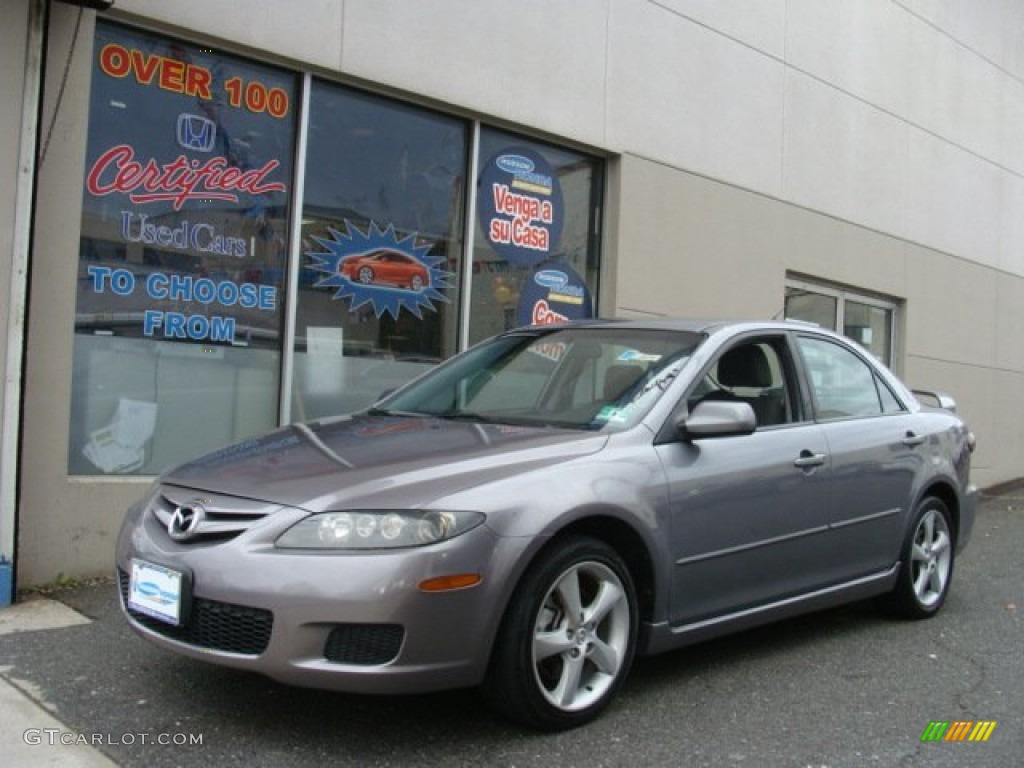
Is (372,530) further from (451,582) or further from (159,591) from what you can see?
(159,591)

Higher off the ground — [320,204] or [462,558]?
[320,204]

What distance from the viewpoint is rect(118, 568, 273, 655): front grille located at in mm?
3203

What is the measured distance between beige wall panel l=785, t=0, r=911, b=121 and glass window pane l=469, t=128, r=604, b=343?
3.49 meters

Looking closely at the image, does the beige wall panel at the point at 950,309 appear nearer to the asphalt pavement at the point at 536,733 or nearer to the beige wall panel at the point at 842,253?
the beige wall panel at the point at 842,253

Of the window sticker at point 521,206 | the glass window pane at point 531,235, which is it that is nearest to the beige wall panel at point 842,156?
the glass window pane at point 531,235

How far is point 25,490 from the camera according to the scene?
5.59 m

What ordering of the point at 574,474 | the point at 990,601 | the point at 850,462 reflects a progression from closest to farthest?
1. the point at 574,474
2. the point at 850,462
3. the point at 990,601

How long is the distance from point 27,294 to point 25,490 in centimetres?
107

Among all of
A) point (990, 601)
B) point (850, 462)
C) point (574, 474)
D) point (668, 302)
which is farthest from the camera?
point (668, 302)

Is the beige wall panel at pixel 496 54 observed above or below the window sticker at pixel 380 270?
above

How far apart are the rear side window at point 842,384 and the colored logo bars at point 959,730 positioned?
1502 mm

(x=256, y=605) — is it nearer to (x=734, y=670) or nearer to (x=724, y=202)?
(x=734, y=670)

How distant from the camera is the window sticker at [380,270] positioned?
282 inches

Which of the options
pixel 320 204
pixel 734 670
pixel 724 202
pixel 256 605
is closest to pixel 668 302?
pixel 724 202
